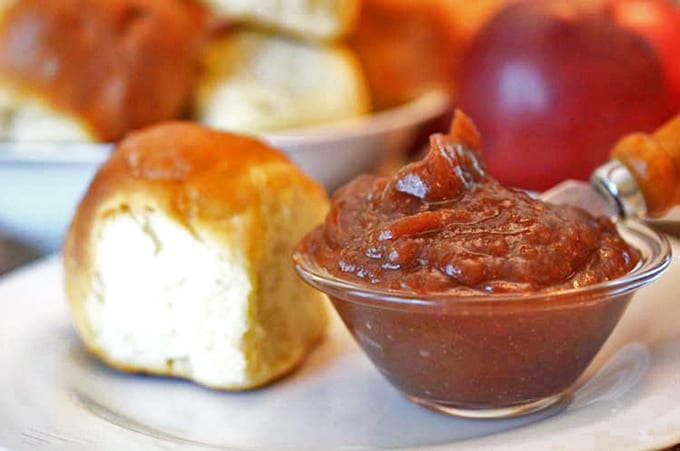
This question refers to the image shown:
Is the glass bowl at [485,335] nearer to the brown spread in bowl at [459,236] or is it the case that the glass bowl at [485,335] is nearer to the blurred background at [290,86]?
the brown spread in bowl at [459,236]

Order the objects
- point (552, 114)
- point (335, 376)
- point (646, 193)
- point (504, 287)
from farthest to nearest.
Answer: point (552, 114) → point (335, 376) → point (646, 193) → point (504, 287)

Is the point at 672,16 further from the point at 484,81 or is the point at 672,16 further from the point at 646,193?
the point at 646,193

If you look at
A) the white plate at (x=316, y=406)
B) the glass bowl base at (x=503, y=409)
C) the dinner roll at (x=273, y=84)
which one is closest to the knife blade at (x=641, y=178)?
the white plate at (x=316, y=406)

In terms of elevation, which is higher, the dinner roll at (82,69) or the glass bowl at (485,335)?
the glass bowl at (485,335)

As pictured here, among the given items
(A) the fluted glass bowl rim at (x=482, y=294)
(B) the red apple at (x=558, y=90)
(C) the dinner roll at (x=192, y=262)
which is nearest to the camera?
(A) the fluted glass bowl rim at (x=482, y=294)

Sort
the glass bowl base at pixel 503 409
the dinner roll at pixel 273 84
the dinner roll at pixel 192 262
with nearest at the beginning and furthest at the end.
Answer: the glass bowl base at pixel 503 409, the dinner roll at pixel 192 262, the dinner roll at pixel 273 84

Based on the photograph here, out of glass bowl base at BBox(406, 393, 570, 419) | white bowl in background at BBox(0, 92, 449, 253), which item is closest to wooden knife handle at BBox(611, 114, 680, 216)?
glass bowl base at BBox(406, 393, 570, 419)

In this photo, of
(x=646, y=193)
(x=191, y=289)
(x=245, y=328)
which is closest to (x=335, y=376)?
(x=245, y=328)
